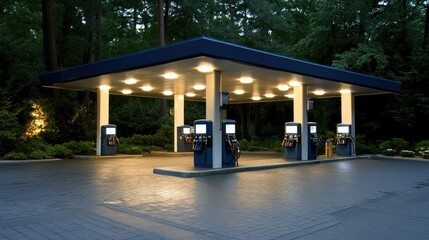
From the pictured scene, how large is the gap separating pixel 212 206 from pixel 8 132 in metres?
12.9

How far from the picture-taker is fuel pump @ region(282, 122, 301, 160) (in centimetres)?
1766

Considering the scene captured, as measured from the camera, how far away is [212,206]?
7.67 m

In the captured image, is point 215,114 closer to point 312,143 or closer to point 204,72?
point 204,72

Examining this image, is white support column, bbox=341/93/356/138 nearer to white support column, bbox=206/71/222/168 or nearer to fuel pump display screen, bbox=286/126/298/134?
fuel pump display screen, bbox=286/126/298/134

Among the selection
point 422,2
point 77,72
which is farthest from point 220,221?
point 422,2

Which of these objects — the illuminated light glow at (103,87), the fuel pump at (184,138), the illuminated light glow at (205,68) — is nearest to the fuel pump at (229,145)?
the illuminated light glow at (205,68)

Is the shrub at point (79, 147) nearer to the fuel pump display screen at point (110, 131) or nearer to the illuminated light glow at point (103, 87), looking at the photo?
the fuel pump display screen at point (110, 131)

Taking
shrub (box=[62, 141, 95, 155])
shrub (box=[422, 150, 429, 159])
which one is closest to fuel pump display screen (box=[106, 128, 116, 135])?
shrub (box=[62, 141, 95, 155])

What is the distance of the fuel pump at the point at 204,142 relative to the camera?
13.5 metres

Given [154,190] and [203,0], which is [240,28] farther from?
[154,190]

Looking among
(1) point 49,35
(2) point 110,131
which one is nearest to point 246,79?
(2) point 110,131

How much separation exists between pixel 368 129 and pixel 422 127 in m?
3.33

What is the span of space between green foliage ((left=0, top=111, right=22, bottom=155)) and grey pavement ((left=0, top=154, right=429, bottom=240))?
5.02 metres

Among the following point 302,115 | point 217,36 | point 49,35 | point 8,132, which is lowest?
point 8,132
